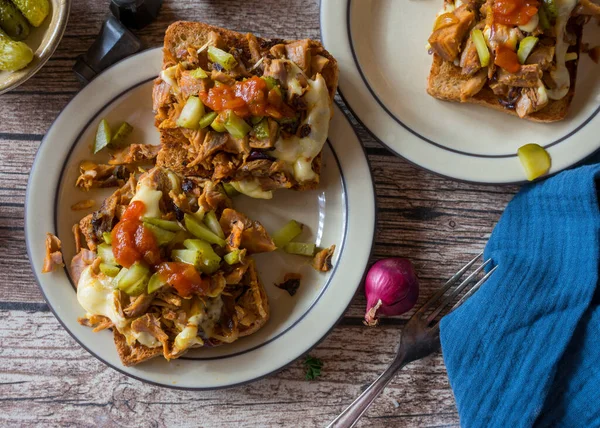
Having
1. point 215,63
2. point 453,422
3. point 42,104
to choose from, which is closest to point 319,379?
point 453,422

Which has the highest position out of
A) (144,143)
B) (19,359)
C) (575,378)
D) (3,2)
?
(3,2)

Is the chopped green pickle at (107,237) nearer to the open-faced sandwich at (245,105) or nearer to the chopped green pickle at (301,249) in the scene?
the open-faced sandwich at (245,105)

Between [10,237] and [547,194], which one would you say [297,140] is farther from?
[10,237]

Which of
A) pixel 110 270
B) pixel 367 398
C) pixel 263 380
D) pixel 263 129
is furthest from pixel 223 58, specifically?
pixel 367 398

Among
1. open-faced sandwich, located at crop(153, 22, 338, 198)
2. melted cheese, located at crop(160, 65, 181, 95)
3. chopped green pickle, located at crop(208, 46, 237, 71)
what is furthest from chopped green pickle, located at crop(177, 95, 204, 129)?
chopped green pickle, located at crop(208, 46, 237, 71)

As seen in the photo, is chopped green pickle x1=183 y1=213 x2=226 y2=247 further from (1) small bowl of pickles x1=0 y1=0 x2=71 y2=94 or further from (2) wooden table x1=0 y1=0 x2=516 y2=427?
(1) small bowl of pickles x1=0 y1=0 x2=71 y2=94
